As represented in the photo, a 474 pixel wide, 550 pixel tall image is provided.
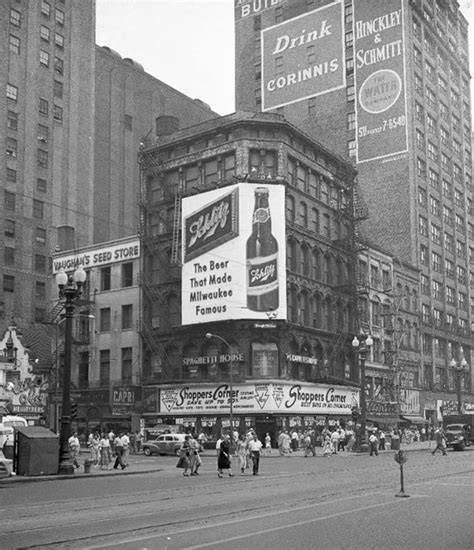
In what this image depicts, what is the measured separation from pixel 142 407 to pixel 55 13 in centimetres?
5079

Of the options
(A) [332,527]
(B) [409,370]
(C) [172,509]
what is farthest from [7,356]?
(A) [332,527]

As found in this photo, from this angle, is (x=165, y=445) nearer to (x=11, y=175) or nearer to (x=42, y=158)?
(x=11, y=175)

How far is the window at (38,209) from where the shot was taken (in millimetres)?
89875

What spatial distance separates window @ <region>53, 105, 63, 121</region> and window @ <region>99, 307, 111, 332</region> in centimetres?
3042

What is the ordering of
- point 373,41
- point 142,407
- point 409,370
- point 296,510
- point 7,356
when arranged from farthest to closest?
point 373,41, point 409,370, point 142,407, point 7,356, point 296,510

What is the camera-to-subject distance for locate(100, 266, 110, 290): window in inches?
2889

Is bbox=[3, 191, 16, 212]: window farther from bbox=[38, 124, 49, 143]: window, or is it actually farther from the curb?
the curb

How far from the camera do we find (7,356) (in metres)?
62.8

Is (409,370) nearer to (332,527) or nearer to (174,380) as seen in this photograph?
(174,380)

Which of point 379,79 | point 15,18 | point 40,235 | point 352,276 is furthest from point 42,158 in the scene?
point 379,79

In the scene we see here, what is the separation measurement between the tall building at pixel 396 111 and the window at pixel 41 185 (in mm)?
27302

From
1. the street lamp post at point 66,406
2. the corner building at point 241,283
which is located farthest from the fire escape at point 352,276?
the street lamp post at point 66,406

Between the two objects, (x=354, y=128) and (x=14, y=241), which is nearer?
(x=14, y=241)

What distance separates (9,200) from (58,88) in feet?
49.9
